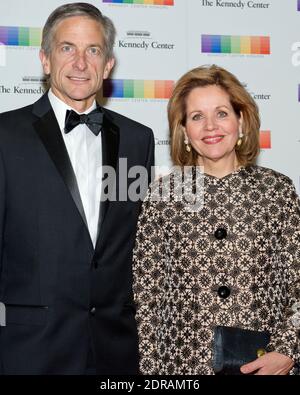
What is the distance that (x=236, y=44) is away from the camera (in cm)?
406

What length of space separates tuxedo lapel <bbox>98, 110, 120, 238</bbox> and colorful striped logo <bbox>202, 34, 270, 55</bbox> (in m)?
1.21

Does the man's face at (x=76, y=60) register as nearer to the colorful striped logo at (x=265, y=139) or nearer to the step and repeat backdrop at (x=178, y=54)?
the step and repeat backdrop at (x=178, y=54)

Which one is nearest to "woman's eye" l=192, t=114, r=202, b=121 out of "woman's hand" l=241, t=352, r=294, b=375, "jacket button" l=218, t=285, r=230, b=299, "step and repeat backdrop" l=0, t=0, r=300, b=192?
"jacket button" l=218, t=285, r=230, b=299

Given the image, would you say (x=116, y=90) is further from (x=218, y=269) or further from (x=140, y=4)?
(x=218, y=269)

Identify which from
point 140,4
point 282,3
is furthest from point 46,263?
point 282,3

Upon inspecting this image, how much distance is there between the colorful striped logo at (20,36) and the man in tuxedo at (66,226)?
838mm

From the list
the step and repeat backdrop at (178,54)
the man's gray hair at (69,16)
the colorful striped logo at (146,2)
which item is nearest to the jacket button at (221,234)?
the man's gray hair at (69,16)

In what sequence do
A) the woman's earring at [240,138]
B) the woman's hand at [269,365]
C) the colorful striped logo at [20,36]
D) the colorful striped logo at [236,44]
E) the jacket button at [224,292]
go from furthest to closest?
the colorful striped logo at [236,44] < the colorful striped logo at [20,36] < the woman's earring at [240,138] < the jacket button at [224,292] < the woman's hand at [269,365]

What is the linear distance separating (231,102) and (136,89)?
3.84 feet

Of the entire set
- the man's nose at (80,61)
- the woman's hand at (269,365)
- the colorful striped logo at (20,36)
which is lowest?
the woman's hand at (269,365)

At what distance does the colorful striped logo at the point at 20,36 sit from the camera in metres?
3.74

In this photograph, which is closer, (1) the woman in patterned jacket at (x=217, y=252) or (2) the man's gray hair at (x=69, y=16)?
(1) the woman in patterned jacket at (x=217, y=252)

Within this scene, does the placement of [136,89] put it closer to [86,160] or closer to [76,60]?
[76,60]

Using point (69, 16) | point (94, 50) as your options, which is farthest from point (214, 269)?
point (69, 16)
